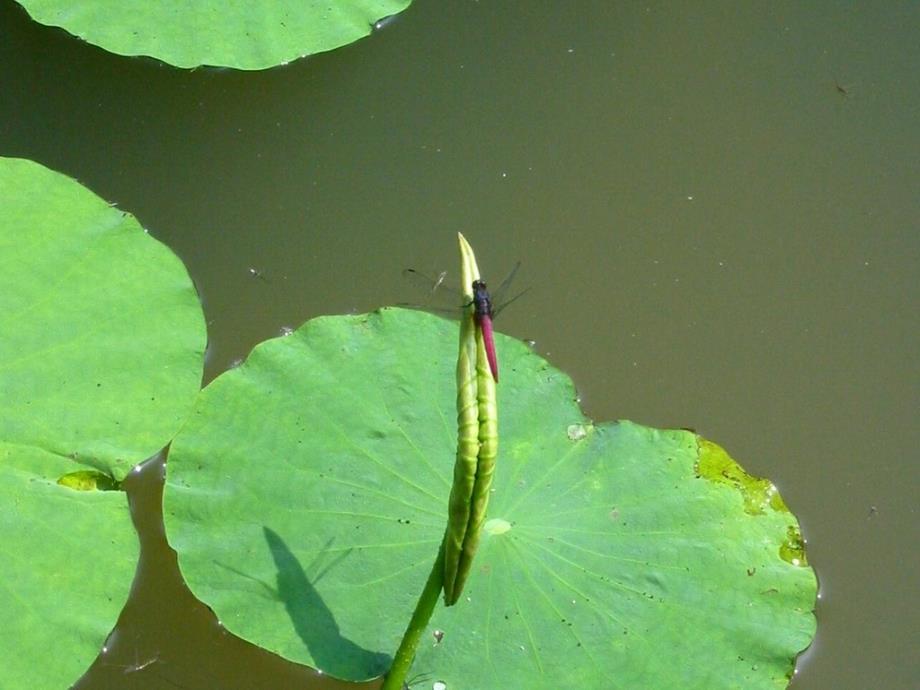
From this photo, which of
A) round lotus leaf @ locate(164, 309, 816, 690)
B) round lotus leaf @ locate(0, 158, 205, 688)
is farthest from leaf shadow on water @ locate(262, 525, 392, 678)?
round lotus leaf @ locate(0, 158, 205, 688)

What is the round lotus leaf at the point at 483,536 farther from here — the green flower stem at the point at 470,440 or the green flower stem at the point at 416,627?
the green flower stem at the point at 470,440

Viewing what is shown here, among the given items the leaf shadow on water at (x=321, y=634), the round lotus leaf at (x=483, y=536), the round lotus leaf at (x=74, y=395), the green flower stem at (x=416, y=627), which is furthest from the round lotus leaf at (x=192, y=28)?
the green flower stem at (x=416, y=627)

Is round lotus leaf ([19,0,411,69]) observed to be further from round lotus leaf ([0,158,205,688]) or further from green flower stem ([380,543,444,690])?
green flower stem ([380,543,444,690])

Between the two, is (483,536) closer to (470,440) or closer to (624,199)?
(470,440)

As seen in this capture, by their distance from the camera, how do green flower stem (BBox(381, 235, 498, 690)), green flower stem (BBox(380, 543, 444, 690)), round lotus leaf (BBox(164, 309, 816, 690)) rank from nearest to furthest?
green flower stem (BBox(381, 235, 498, 690)) → green flower stem (BBox(380, 543, 444, 690)) → round lotus leaf (BBox(164, 309, 816, 690))

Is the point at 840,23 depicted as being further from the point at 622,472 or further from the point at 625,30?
the point at 622,472

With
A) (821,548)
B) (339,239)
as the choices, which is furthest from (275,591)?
(821,548)
